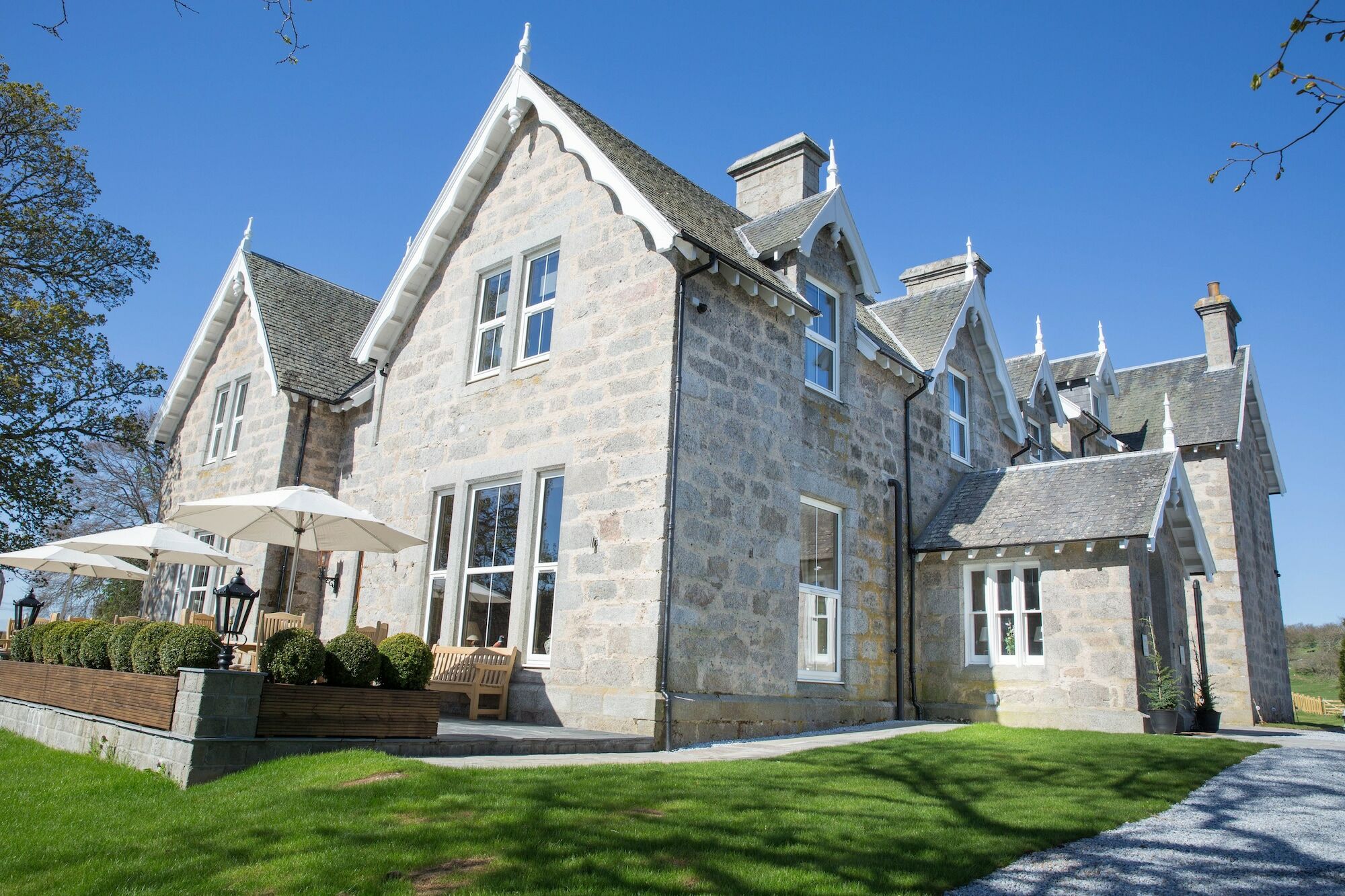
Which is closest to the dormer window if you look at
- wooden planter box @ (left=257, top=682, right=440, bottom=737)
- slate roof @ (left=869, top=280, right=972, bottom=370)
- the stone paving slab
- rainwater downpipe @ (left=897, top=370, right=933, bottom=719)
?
slate roof @ (left=869, top=280, right=972, bottom=370)

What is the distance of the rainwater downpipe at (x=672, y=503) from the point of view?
409 inches

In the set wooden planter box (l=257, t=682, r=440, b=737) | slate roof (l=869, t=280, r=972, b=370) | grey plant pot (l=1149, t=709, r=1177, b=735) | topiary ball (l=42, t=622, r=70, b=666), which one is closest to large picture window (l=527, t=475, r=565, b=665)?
wooden planter box (l=257, t=682, r=440, b=737)

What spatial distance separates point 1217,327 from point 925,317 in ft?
44.0

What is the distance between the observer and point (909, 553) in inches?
611

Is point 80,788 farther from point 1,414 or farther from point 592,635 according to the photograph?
point 1,414

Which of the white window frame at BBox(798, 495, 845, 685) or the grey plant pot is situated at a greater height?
the white window frame at BBox(798, 495, 845, 685)

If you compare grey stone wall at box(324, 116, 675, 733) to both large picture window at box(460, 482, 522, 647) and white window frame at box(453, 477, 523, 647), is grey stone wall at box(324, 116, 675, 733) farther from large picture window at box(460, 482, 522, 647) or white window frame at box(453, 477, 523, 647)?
large picture window at box(460, 482, 522, 647)

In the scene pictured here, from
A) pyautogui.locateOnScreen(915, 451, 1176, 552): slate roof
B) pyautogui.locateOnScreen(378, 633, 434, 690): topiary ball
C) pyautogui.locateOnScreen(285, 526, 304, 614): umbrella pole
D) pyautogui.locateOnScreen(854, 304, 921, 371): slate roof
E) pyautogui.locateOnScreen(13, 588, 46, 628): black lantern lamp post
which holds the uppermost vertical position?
pyautogui.locateOnScreen(854, 304, 921, 371): slate roof

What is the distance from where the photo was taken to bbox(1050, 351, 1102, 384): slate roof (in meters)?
25.9

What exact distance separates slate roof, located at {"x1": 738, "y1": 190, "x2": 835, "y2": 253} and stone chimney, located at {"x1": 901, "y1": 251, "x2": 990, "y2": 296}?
6180 mm

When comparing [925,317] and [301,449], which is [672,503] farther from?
[301,449]

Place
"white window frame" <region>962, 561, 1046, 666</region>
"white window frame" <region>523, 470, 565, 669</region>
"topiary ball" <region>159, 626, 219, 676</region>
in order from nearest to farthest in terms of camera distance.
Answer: "topiary ball" <region>159, 626, 219, 676</region>
"white window frame" <region>523, 470, 565, 669</region>
"white window frame" <region>962, 561, 1046, 666</region>

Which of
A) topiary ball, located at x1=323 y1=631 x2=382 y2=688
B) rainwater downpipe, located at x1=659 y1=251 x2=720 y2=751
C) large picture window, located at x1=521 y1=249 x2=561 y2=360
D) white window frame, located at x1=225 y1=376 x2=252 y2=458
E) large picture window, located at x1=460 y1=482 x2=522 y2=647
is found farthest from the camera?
white window frame, located at x1=225 y1=376 x2=252 y2=458

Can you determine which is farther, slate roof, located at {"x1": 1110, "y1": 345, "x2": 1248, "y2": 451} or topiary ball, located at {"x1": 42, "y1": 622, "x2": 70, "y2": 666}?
slate roof, located at {"x1": 1110, "y1": 345, "x2": 1248, "y2": 451}
